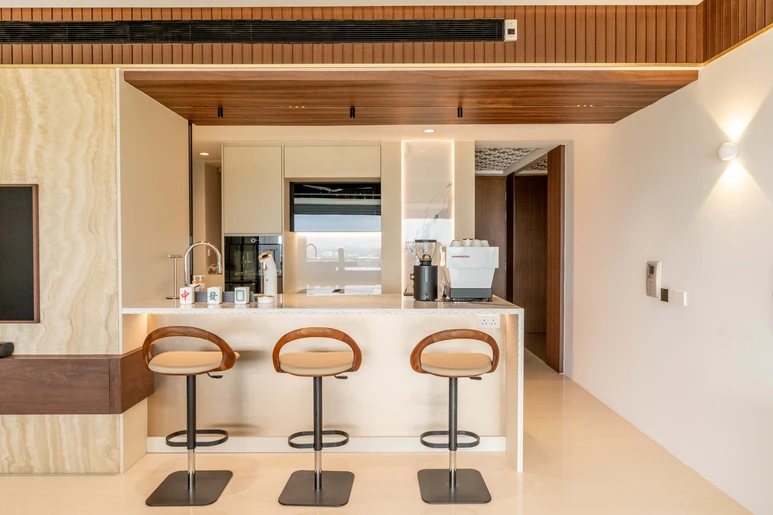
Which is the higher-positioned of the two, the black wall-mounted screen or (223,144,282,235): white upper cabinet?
(223,144,282,235): white upper cabinet

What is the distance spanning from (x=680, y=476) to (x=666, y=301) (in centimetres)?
→ 112

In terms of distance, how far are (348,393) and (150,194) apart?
6.36ft

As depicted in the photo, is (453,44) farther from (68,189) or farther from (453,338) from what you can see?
(68,189)

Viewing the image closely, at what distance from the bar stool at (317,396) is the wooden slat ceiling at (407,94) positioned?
1.67 meters

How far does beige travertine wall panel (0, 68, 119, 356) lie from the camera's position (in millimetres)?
3057

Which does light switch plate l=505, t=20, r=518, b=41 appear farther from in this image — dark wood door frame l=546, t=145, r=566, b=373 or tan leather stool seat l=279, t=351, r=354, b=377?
dark wood door frame l=546, t=145, r=566, b=373

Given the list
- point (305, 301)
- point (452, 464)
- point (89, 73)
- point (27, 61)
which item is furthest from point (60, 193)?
point (452, 464)

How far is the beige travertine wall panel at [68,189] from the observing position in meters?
3.06

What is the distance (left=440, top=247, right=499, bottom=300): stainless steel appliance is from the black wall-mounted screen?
2601mm

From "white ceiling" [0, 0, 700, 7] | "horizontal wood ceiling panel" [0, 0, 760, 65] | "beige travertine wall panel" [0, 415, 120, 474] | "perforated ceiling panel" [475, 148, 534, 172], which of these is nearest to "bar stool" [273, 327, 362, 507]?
"beige travertine wall panel" [0, 415, 120, 474]

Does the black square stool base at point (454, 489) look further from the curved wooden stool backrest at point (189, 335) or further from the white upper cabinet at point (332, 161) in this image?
the white upper cabinet at point (332, 161)

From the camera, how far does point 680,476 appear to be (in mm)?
3088

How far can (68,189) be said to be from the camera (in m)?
3.08

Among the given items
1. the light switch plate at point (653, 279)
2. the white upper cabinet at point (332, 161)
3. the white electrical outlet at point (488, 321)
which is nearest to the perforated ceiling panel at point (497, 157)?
the white upper cabinet at point (332, 161)
